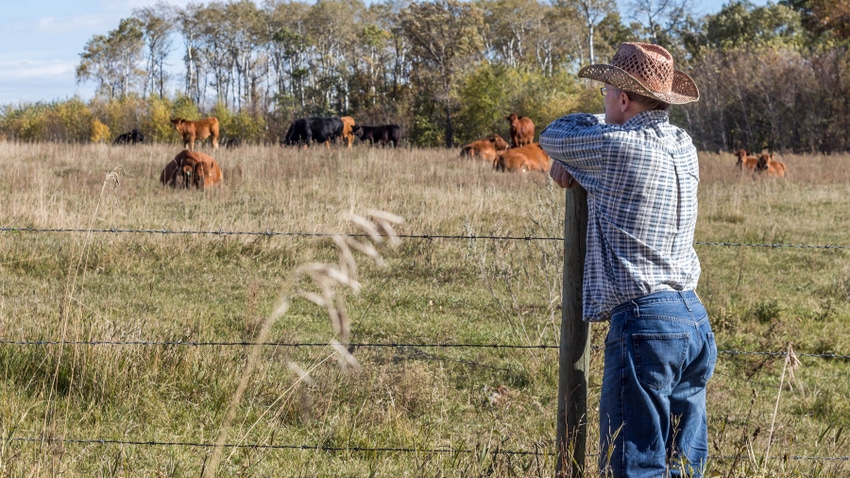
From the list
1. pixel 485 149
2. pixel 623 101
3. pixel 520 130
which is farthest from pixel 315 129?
pixel 623 101

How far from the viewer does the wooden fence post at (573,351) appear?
3.09m

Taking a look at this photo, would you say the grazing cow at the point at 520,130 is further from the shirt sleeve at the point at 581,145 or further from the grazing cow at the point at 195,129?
the shirt sleeve at the point at 581,145

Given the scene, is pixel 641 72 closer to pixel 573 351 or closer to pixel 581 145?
pixel 581 145

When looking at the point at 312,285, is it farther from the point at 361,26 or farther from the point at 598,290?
the point at 361,26

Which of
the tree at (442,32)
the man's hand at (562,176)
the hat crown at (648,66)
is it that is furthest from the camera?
the tree at (442,32)

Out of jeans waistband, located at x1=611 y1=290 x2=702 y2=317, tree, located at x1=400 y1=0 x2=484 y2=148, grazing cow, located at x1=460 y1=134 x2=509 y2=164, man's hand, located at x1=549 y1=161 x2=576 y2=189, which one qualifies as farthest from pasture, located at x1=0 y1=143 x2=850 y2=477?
tree, located at x1=400 y1=0 x2=484 y2=148

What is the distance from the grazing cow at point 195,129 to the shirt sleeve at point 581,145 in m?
23.7

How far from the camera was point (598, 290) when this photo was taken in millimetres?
2865

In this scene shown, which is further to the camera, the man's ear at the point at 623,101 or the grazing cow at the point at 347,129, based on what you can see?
the grazing cow at the point at 347,129

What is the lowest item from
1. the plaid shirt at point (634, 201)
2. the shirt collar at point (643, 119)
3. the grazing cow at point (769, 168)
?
the grazing cow at point (769, 168)

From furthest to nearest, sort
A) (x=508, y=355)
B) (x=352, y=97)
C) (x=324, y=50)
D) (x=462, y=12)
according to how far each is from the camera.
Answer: (x=324, y=50) → (x=352, y=97) → (x=462, y=12) → (x=508, y=355)

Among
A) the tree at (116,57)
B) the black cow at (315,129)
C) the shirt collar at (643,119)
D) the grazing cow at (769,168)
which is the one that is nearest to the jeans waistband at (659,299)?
the shirt collar at (643,119)

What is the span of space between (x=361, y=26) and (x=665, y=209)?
69.1 meters

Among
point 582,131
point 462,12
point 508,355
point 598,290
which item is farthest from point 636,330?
point 462,12
